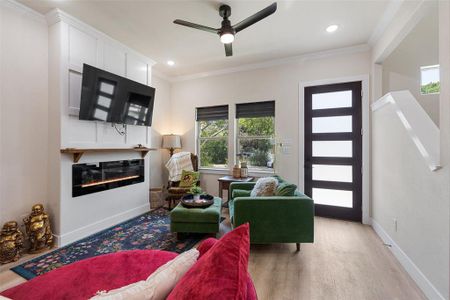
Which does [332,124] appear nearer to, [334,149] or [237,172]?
[334,149]

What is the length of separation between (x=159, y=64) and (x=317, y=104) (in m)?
3.19

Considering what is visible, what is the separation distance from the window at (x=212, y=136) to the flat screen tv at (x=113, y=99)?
1328mm

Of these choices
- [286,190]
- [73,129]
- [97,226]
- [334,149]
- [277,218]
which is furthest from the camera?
[334,149]

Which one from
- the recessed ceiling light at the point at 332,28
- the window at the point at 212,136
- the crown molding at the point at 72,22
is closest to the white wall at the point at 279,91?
the window at the point at 212,136

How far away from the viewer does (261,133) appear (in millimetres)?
4070

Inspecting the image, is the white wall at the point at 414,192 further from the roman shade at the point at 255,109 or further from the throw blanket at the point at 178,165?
the throw blanket at the point at 178,165

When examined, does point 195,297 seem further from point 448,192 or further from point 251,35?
point 251,35

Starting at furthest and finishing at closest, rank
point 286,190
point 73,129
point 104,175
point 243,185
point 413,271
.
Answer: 1. point 243,185
2. point 104,175
3. point 73,129
4. point 286,190
5. point 413,271

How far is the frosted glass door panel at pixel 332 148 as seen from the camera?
338 cm

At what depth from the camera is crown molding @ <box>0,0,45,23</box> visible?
223cm

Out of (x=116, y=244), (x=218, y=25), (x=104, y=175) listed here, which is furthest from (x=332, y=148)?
(x=104, y=175)

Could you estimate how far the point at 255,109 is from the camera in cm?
409

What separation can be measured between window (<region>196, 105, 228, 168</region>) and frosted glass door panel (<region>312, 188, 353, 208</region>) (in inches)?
75.0

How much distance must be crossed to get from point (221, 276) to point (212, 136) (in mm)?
4026
